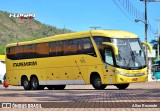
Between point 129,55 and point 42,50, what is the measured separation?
22.9ft

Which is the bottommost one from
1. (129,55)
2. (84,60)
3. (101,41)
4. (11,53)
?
(84,60)

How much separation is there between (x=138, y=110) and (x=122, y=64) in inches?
650

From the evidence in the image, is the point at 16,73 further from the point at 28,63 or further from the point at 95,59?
the point at 95,59

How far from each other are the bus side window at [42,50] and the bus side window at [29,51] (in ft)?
1.43

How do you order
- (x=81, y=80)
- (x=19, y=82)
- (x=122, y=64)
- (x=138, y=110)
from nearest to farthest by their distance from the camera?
(x=138, y=110), (x=122, y=64), (x=81, y=80), (x=19, y=82)

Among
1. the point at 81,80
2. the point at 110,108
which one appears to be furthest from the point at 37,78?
the point at 110,108

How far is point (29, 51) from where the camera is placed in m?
35.8

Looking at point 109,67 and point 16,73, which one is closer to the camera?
point 109,67

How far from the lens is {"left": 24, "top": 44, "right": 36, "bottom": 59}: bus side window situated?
35.4m

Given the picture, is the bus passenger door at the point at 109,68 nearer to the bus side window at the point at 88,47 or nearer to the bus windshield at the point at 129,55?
the bus windshield at the point at 129,55

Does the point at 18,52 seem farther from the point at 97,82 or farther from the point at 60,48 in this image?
the point at 97,82

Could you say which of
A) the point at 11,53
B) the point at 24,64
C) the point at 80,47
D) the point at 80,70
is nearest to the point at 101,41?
the point at 80,47

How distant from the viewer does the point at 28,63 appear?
36.0 metres

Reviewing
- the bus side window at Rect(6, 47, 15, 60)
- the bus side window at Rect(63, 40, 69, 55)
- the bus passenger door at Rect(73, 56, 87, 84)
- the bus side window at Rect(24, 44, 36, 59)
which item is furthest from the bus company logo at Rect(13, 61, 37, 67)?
the bus passenger door at Rect(73, 56, 87, 84)
